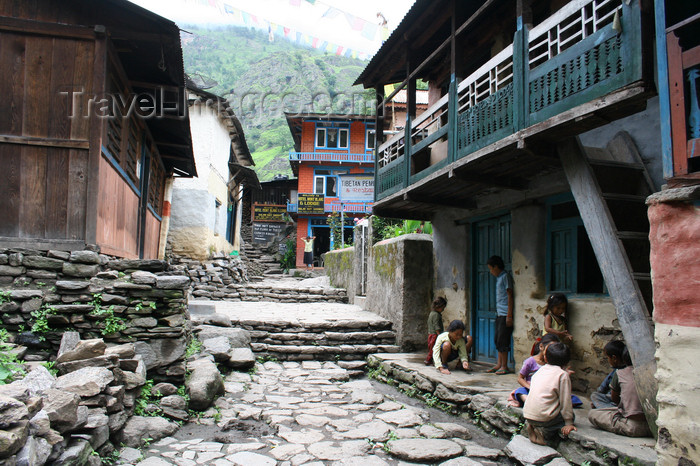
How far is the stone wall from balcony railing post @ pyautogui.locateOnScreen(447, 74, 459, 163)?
376cm

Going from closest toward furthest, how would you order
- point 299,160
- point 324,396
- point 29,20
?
point 29,20 < point 324,396 < point 299,160

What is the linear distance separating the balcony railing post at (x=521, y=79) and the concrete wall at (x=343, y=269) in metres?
9.09

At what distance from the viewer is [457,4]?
6461mm

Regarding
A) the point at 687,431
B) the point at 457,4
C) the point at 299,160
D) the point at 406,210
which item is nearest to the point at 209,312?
the point at 406,210

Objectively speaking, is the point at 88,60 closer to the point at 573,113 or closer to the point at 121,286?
the point at 121,286

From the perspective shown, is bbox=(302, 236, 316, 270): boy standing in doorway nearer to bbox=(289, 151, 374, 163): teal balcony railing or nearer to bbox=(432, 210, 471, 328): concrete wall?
bbox=(289, 151, 374, 163): teal balcony railing

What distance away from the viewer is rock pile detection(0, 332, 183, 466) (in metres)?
2.73

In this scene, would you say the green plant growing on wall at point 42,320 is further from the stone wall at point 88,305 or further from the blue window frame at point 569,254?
the blue window frame at point 569,254

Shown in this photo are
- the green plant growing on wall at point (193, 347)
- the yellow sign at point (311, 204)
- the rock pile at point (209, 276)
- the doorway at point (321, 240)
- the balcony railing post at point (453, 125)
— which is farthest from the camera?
the doorway at point (321, 240)

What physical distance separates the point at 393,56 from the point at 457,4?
7.11 feet

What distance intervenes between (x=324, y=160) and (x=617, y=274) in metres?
24.0

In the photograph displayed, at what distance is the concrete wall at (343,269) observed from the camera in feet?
45.1

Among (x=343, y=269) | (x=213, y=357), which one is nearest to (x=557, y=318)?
(x=213, y=357)

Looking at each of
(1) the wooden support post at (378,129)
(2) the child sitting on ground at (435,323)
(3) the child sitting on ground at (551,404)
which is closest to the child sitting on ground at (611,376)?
(3) the child sitting on ground at (551,404)
